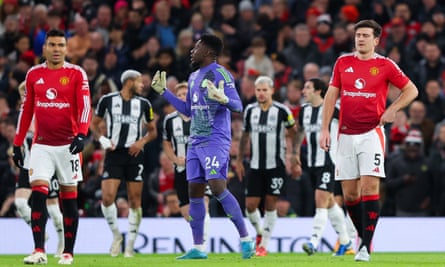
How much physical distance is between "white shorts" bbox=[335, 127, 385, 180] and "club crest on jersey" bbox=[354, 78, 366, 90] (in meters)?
0.54

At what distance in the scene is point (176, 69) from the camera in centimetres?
2419

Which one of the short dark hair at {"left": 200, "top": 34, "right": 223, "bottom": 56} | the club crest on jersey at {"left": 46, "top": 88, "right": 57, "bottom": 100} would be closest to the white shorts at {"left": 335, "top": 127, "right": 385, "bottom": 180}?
the short dark hair at {"left": 200, "top": 34, "right": 223, "bottom": 56}

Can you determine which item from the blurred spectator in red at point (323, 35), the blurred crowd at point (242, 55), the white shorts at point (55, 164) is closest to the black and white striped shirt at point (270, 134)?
the blurred crowd at point (242, 55)

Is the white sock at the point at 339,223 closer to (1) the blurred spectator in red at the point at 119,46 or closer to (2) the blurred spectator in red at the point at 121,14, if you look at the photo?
(1) the blurred spectator in red at the point at 119,46

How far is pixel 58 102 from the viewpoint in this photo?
1370cm

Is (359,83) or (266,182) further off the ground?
(359,83)

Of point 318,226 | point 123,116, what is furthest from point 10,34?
point 318,226

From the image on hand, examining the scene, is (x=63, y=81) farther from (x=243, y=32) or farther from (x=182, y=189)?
(x=243, y=32)

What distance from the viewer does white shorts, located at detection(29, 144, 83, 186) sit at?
13633 millimetres

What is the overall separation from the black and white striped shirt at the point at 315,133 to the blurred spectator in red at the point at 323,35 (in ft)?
20.0

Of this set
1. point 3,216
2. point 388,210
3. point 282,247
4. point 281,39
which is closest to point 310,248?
point 282,247

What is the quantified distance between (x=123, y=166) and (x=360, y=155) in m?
5.10

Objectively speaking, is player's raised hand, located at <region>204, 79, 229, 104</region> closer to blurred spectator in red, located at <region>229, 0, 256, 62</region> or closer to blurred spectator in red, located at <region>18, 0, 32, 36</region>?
blurred spectator in red, located at <region>229, 0, 256, 62</region>

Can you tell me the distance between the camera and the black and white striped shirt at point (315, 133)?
1788 centimetres
